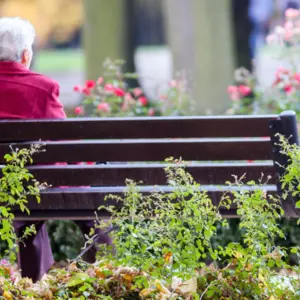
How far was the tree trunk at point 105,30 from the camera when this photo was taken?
38.5 feet

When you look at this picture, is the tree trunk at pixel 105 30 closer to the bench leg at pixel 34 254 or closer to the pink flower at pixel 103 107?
the pink flower at pixel 103 107

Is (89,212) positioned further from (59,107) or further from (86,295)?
(86,295)

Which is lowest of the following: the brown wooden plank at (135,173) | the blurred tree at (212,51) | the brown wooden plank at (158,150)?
the brown wooden plank at (135,173)

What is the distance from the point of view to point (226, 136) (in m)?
4.00

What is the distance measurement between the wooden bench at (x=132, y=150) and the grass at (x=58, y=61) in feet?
74.5

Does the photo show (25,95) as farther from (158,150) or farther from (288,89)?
(288,89)

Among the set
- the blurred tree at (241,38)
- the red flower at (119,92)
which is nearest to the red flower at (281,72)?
the red flower at (119,92)

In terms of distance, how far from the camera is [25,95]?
A: 14.2ft

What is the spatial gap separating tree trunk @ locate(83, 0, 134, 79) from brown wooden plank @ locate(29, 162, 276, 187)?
7630mm

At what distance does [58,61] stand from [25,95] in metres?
24.3

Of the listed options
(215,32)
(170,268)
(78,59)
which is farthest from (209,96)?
(78,59)

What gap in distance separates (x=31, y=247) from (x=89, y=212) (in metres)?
0.43

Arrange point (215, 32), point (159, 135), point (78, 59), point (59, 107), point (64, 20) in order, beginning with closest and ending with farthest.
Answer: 1. point (159, 135)
2. point (59, 107)
3. point (215, 32)
4. point (64, 20)
5. point (78, 59)

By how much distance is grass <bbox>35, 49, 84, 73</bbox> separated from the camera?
27.4 meters
